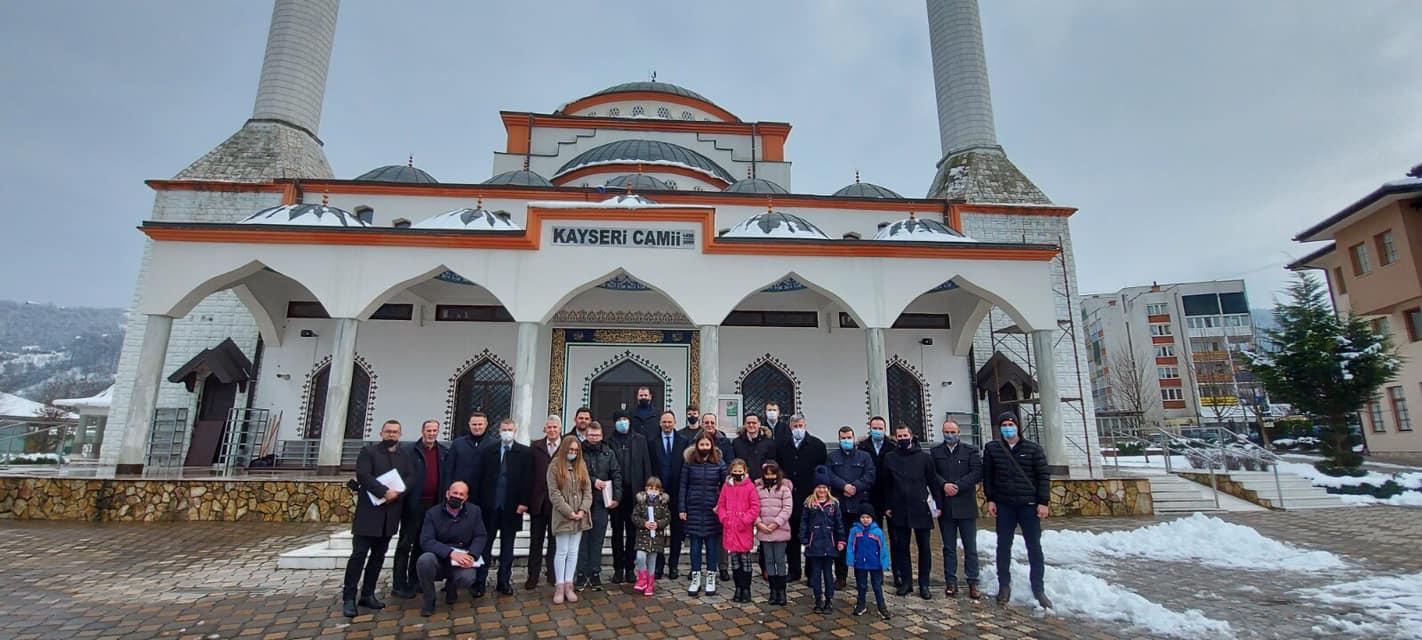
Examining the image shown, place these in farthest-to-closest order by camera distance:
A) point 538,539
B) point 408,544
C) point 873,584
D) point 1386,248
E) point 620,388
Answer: point 1386,248
point 620,388
point 538,539
point 408,544
point 873,584

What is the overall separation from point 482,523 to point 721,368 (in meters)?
7.87

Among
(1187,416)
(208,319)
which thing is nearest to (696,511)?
(208,319)

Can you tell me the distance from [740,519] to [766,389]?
788 centimetres

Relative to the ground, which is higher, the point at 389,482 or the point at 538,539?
the point at 389,482

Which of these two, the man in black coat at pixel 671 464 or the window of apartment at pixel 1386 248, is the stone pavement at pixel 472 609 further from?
the window of apartment at pixel 1386 248

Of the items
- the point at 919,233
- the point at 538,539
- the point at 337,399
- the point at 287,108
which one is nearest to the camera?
the point at 538,539

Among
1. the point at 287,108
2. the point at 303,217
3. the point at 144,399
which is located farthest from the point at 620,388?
the point at 287,108

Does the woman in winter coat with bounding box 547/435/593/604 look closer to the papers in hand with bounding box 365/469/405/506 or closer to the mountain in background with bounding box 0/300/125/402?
the papers in hand with bounding box 365/469/405/506

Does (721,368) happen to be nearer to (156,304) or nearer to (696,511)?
(696,511)

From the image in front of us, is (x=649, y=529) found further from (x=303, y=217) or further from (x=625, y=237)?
(x=303, y=217)

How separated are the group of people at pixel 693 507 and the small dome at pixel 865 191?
1048cm

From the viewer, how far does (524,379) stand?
884 centimetres

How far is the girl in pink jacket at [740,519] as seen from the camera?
4156 millimetres

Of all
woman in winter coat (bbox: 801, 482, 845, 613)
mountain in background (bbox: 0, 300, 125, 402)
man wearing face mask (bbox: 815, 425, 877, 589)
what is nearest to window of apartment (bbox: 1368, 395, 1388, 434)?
man wearing face mask (bbox: 815, 425, 877, 589)
